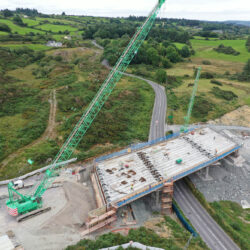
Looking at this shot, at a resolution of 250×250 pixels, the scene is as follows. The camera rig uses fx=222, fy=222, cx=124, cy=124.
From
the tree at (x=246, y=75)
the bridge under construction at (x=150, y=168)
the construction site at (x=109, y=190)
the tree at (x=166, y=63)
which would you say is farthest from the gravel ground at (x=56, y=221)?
the tree at (x=246, y=75)

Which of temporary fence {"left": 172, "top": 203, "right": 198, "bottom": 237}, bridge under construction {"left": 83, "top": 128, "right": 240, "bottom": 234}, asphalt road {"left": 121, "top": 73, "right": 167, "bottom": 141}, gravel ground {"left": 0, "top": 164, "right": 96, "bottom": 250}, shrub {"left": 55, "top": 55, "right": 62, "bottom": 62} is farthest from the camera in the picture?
shrub {"left": 55, "top": 55, "right": 62, "bottom": 62}

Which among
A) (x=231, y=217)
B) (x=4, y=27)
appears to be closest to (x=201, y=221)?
(x=231, y=217)

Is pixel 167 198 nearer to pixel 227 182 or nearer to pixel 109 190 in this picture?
pixel 109 190

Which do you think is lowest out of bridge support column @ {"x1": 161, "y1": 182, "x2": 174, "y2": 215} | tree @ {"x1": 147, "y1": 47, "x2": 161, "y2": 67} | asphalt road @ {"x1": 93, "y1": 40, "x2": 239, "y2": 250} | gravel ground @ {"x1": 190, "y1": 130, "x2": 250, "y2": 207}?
gravel ground @ {"x1": 190, "y1": 130, "x2": 250, "y2": 207}

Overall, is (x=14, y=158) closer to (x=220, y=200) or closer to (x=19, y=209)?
(x=19, y=209)

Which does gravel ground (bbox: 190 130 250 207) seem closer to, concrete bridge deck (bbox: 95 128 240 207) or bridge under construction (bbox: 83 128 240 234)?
bridge under construction (bbox: 83 128 240 234)

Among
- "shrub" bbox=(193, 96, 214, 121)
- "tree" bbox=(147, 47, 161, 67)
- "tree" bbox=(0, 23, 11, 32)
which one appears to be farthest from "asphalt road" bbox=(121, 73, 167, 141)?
"tree" bbox=(0, 23, 11, 32)

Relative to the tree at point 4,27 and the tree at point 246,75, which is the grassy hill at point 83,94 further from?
the tree at point 246,75
